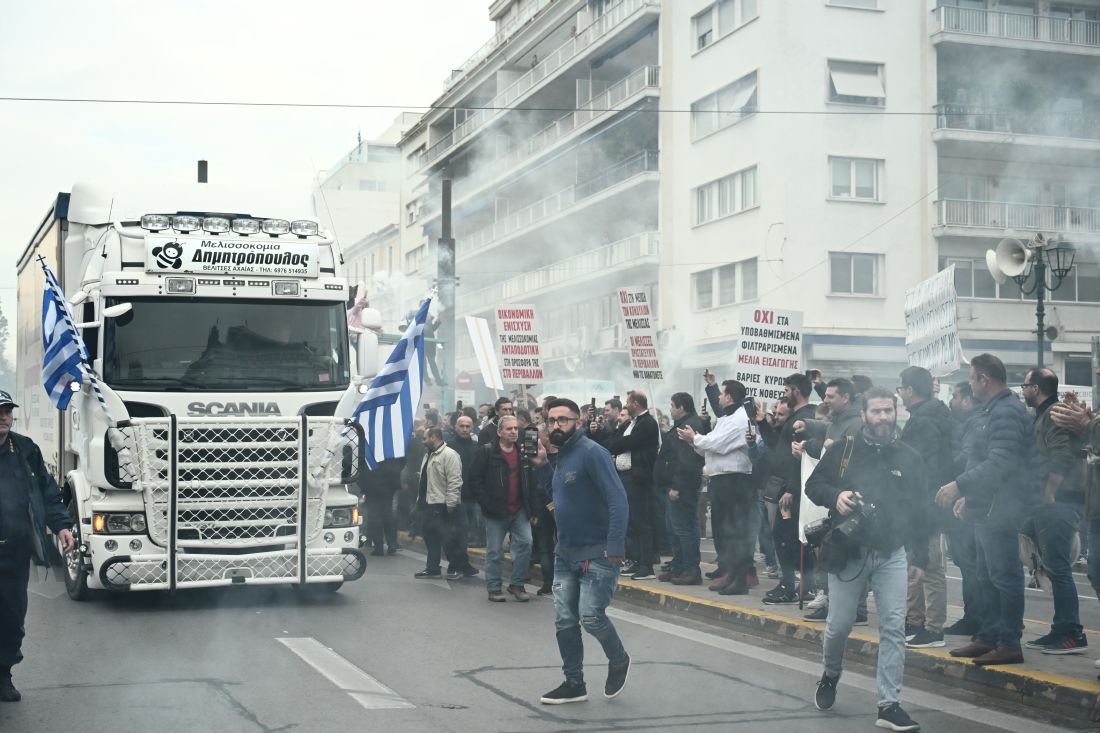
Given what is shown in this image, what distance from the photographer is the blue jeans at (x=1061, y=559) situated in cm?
840

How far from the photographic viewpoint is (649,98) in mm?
36344

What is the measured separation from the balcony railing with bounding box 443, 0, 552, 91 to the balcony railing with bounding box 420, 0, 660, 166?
2.05 metres

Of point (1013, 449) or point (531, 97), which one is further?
point (531, 97)

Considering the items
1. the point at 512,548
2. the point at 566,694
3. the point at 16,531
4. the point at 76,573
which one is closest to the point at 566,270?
the point at 512,548

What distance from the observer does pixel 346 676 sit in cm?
810

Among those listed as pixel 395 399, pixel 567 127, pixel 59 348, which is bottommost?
pixel 395 399

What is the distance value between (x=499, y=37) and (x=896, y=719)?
144ft

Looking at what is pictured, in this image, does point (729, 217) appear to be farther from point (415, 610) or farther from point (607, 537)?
point (607, 537)

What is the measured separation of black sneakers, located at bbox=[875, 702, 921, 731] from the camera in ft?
22.0

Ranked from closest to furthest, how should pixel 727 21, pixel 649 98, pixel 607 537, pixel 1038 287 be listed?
pixel 607 537 < pixel 1038 287 < pixel 727 21 < pixel 649 98

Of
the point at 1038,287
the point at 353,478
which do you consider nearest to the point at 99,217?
the point at 353,478

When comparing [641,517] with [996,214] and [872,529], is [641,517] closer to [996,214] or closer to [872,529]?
[872,529]

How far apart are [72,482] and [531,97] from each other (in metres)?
31.2

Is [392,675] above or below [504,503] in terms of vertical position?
below
